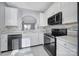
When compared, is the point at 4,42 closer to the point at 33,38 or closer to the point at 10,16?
the point at 10,16

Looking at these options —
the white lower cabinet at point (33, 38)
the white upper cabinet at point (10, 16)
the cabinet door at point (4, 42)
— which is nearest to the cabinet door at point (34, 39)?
the white lower cabinet at point (33, 38)

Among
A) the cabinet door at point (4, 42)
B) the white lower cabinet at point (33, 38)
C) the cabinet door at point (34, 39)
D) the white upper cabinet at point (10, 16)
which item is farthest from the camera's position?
the cabinet door at point (34, 39)

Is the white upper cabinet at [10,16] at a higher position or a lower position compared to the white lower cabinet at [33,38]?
higher

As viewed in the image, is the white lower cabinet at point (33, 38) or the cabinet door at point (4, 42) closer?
the cabinet door at point (4, 42)

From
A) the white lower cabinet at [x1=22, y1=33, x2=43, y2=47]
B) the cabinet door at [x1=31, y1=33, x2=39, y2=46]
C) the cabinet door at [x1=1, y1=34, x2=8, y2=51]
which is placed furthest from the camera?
the cabinet door at [x1=31, y1=33, x2=39, y2=46]

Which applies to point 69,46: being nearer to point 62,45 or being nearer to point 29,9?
point 62,45

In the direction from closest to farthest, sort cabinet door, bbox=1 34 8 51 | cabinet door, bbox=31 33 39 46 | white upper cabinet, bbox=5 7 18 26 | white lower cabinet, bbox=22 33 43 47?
cabinet door, bbox=1 34 8 51
white upper cabinet, bbox=5 7 18 26
white lower cabinet, bbox=22 33 43 47
cabinet door, bbox=31 33 39 46

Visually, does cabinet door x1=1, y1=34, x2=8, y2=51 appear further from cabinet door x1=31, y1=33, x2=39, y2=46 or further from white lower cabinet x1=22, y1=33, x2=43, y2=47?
cabinet door x1=31, y1=33, x2=39, y2=46

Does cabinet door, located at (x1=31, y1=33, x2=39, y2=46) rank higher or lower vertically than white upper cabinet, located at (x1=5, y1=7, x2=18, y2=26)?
lower

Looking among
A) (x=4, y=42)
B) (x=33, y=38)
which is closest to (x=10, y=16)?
(x=4, y=42)

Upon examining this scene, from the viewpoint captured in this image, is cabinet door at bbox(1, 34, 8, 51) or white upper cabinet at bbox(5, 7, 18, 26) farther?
white upper cabinet at bbox(5, 7, 18, 26)

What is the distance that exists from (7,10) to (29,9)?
0.96 m

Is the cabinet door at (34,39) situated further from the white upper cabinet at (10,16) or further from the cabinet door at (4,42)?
the cabinet door at (4,42)

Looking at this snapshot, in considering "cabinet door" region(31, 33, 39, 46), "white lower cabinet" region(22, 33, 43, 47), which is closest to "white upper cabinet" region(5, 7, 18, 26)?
"white lower cabinet" region(22, 33, 43, 47)
